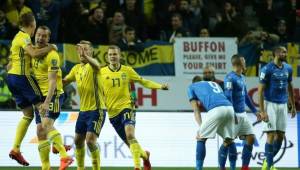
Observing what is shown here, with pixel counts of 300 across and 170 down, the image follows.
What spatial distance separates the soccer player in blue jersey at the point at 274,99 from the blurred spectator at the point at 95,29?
499 centimetres

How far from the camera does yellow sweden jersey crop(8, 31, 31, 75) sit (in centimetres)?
1278

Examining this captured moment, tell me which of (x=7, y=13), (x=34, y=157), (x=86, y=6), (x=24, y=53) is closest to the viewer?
(x=24, y=53)

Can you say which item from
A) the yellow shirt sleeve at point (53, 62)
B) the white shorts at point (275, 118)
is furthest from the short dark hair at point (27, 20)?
the white shorts at point (275, 118)

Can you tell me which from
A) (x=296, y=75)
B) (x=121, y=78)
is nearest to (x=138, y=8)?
(x=296, y=75)

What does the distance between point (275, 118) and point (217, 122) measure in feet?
5.42

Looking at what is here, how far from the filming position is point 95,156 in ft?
42.7

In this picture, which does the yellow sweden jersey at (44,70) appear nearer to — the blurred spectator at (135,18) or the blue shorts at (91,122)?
the blue shorts at (91,122)

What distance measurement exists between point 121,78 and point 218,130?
5.45 feet

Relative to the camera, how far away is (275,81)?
14688 mm

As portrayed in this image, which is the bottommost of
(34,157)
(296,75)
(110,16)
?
(34,157)

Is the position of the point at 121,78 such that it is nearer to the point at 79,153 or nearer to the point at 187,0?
the point at 79,153

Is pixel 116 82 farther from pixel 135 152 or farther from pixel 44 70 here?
pixel 44 70

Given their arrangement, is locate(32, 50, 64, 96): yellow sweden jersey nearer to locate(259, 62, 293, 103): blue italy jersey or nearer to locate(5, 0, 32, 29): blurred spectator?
locate(259, 62, 293, 103): blue italy jersey

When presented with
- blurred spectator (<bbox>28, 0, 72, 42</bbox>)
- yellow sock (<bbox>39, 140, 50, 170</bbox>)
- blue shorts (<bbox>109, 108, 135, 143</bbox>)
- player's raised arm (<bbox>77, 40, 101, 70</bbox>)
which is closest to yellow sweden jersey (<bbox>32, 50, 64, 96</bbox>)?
player's raised arm (<bbox>77, 40, 101, 70</bbox>)
